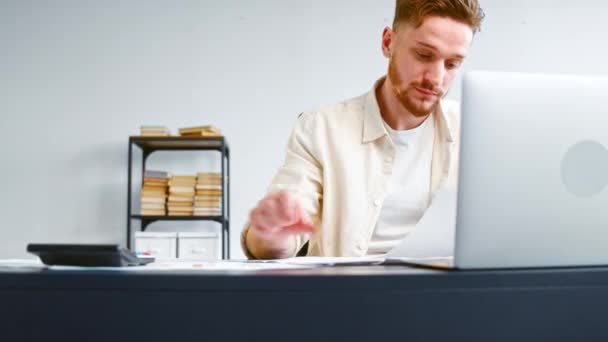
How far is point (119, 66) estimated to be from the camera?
3.98m

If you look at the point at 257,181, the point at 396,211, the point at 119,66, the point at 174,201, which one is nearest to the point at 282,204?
the point at 396,211

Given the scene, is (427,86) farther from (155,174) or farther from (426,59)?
(155,174)

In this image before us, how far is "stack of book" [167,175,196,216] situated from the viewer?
359 cm

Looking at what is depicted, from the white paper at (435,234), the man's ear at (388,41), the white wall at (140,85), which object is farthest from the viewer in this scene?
the white wall at (140,85)

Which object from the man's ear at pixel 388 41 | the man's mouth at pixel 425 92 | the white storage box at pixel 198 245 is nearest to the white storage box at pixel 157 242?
the white storage box at pixel 198 245

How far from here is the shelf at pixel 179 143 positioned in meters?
3.58

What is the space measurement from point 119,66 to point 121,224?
1044mm

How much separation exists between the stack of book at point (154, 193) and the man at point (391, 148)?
214 cm

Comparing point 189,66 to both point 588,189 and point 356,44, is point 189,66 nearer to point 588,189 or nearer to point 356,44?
point 356,44

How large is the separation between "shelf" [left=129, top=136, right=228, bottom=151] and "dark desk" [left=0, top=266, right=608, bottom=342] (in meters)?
3.13

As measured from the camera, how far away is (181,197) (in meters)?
3.60

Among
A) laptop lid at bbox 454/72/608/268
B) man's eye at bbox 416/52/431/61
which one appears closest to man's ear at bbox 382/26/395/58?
man's eye at bbox 416/52/431/61

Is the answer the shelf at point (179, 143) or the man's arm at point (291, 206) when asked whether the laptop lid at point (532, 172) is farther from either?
the shelf at point (179, 143)

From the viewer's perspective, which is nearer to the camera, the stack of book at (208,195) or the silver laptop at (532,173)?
the silver laptop at (532,173)
